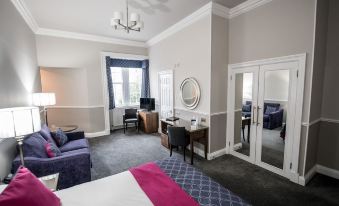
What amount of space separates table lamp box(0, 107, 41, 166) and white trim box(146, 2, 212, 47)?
10.6ft

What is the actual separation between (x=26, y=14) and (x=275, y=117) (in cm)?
511

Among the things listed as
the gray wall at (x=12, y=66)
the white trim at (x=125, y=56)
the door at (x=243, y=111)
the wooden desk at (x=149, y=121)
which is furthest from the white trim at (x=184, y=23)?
the gray wall at (x=12, y=66)

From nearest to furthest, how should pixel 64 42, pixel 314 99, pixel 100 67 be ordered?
pixel 314 99, pixel 64 42, pixel 100 67

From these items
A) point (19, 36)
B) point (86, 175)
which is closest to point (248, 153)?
point (86, 175)

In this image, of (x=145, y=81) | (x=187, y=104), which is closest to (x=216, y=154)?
(x=187, y=104)

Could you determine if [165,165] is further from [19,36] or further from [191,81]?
[19,36]

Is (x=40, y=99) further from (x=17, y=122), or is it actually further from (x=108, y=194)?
(x=108, y=194)

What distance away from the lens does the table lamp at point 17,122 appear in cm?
155

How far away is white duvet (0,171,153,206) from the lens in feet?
4.46

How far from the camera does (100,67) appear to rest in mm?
4945

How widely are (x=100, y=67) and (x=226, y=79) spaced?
3.69 m

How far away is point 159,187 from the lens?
5.04 ft

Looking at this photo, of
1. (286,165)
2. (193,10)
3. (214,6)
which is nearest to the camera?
(286,165)

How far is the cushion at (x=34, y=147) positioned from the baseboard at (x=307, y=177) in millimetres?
3762
